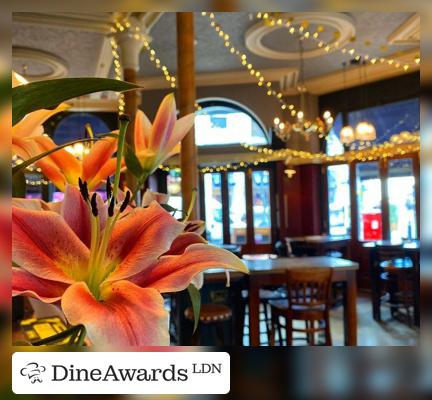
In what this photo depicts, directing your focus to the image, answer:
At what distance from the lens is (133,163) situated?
0.55 m

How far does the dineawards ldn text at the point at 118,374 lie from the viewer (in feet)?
1.52

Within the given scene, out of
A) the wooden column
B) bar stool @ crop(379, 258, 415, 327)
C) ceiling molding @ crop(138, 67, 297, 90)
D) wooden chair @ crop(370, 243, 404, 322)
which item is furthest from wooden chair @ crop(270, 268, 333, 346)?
ceiling molding @ crop(138, 67, 297, 90)

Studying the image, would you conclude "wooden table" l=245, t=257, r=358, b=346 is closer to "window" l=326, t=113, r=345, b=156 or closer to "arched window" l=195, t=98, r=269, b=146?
"window" l=326, t=113, r=345, b=156

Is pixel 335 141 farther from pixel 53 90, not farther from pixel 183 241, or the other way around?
pixel 53 90

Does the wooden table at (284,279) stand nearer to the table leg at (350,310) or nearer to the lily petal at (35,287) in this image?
the table leg at (350,310)

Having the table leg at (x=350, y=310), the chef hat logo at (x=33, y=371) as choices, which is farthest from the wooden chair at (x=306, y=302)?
the chef hat logo at (x=33, y=371)

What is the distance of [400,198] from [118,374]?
7183 mm

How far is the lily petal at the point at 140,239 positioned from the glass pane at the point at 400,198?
6.74m

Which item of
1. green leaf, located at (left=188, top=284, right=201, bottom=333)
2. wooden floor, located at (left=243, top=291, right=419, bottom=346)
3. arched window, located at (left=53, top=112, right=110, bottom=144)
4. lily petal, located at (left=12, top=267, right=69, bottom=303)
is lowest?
wooden floor, located at (left=243, top=291, right=419, bottom=346)

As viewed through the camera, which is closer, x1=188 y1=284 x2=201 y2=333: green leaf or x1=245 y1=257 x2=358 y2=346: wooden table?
x1=188 y1=284 x2=201 y2=333: green leaf

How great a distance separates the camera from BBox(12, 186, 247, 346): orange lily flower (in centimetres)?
36

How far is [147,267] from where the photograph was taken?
418 millimetres

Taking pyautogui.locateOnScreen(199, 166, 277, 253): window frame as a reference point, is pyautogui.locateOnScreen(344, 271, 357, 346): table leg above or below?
below

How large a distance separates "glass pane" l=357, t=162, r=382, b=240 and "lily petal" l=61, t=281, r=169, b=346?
24.8 feet
